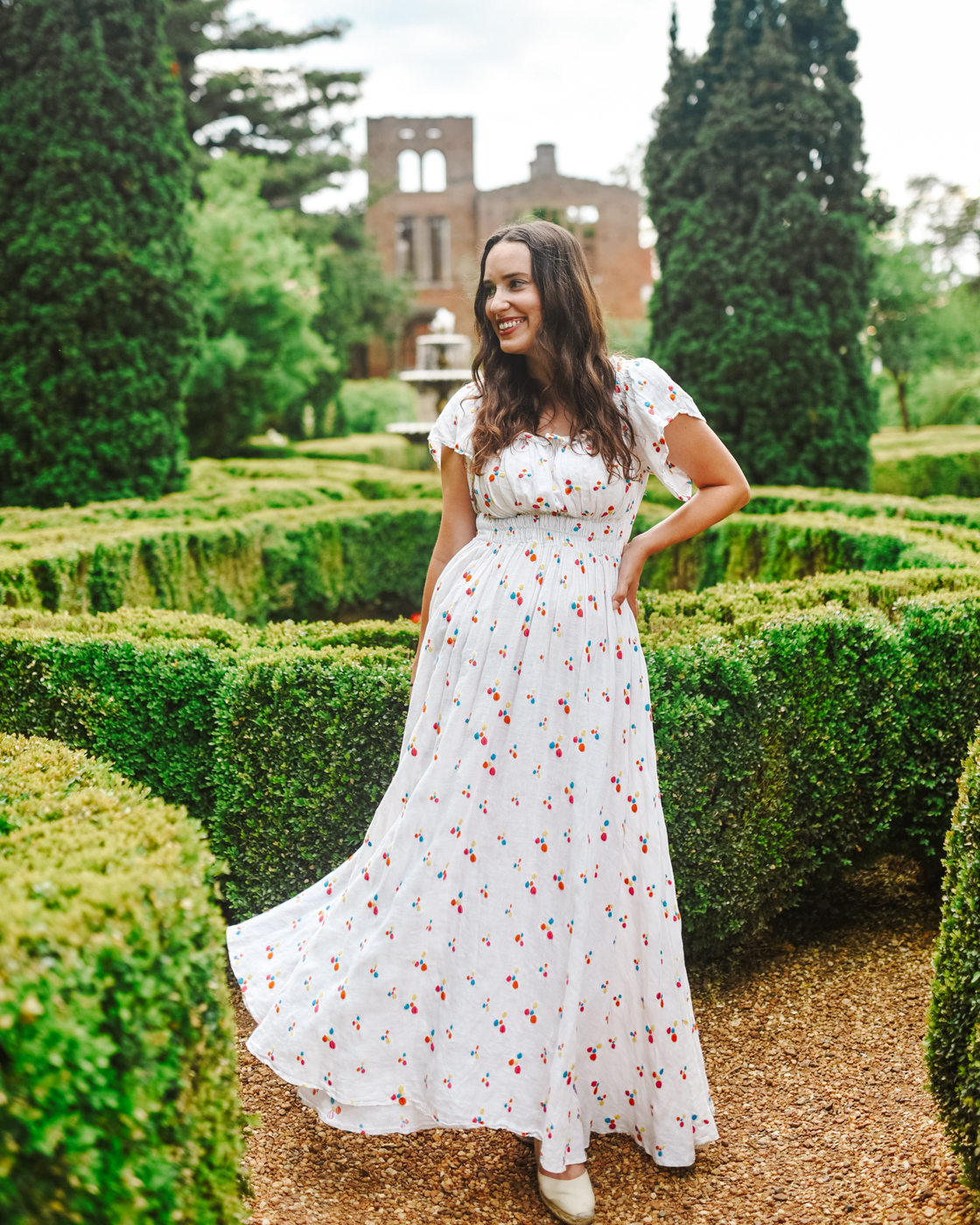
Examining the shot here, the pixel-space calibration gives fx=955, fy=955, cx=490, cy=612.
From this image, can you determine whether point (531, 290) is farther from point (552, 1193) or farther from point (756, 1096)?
point (756, 1096)

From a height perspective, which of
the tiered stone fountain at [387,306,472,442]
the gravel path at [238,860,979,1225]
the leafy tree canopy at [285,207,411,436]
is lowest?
the gravel path at [238,860,979,1225]

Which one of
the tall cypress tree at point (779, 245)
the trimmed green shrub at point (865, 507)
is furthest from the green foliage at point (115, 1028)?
the tall cypress tree at point (779, 245)

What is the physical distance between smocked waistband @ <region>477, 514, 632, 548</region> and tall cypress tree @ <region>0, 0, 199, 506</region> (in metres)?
8.20

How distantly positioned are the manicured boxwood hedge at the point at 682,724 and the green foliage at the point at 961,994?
0.93 meters

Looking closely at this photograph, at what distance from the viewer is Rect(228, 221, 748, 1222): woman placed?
2.24 metres

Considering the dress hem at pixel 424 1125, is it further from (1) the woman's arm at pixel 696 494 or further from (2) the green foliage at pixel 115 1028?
(1) the woman's arm at pixel 696 494

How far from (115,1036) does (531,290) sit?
72.2 inches

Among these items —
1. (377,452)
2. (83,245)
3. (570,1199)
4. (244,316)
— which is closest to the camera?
(570,1199)

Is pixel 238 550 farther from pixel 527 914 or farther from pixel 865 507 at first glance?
pixel 527 914

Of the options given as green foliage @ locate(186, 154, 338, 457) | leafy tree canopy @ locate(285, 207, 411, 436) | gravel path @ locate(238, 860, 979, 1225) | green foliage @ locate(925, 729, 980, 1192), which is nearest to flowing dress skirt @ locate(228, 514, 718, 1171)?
gravel path @ locate(238, 860, 979, 1225)

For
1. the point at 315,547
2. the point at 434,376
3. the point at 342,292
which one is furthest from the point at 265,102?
the point at 315,547

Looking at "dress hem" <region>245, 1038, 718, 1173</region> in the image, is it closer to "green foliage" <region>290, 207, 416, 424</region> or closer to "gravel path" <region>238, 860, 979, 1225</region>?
"gravel path" <region>238, 860, 979, 1225</region>

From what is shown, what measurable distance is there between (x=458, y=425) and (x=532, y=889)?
1.17m

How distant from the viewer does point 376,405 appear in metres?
28.2
